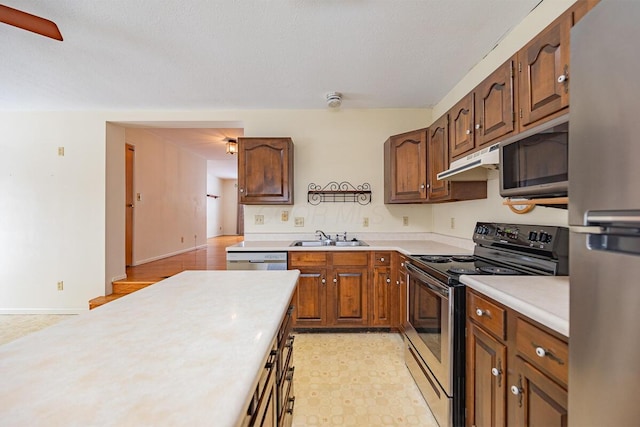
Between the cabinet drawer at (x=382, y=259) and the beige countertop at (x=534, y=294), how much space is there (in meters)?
1.35

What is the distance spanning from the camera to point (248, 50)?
85.6 inches

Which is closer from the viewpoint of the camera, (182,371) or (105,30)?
(182,371)

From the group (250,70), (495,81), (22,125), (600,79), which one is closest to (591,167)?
(600,79)

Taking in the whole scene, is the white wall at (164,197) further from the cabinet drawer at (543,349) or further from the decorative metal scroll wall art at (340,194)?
the cabinet drawer at (543,349)

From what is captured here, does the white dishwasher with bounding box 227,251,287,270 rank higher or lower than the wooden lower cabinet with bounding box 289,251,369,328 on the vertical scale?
higher

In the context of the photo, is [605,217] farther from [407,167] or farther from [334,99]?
[334,99]

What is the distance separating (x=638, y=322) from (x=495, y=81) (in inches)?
62.0

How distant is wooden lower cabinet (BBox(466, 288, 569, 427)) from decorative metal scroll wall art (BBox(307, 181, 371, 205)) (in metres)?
2.07

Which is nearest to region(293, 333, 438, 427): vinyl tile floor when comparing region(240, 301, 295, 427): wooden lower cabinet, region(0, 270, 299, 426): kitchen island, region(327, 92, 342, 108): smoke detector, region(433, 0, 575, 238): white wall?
region(240, 301, 295, 427): wooden lower cabinet

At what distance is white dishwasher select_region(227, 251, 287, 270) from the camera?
278 cm

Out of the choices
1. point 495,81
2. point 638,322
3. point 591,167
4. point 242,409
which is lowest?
point 242,409

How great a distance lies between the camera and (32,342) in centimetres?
76

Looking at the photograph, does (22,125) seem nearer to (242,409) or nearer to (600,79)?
(242,409)

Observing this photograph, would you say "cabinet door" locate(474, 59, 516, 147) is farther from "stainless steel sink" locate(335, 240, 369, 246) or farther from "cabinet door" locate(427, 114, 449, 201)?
"stainless steel sink" locate(335, 240, 369, 246)
